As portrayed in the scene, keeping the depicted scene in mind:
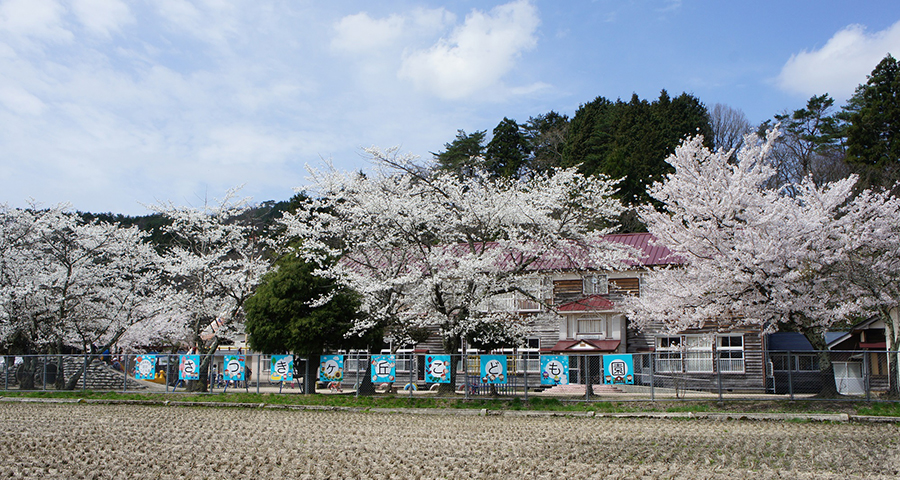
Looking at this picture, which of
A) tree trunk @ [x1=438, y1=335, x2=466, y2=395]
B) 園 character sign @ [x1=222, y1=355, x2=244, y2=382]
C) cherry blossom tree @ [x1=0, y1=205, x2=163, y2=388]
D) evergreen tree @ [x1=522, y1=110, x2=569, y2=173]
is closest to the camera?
tree trunk @ [x1=438, y1=335, x2=466, y2=395]

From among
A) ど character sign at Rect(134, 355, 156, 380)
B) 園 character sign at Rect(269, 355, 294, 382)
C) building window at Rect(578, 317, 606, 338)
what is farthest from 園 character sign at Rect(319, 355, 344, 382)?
building window at Rect(578, 317, 606, 338)

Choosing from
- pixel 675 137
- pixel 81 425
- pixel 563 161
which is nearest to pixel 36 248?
pixel 81 425

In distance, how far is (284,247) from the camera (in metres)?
27.6

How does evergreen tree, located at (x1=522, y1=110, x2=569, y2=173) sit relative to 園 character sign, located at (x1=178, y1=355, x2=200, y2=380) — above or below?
above

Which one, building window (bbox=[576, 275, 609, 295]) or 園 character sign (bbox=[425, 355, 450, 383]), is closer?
園 character sign (bbox=[425, 355, 450, 383])

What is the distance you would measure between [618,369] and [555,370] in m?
1.71

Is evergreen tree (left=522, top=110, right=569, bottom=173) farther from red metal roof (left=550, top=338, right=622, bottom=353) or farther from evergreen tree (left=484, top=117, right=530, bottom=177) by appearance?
red metal roof (left=550, top=338, right=622, bottom=353)

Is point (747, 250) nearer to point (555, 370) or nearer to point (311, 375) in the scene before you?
point (555, 370)

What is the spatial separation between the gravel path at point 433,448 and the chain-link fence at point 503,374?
345cm

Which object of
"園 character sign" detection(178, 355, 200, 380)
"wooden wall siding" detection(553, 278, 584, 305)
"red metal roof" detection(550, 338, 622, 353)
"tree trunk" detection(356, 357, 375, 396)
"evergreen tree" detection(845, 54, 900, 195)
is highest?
"evergreen tree" detection(845, 54, 900, 195)

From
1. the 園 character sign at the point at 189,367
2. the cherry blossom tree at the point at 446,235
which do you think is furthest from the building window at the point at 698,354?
the 園 character sign at the point at 189,367

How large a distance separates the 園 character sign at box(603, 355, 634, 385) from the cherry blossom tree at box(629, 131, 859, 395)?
378 centimetres

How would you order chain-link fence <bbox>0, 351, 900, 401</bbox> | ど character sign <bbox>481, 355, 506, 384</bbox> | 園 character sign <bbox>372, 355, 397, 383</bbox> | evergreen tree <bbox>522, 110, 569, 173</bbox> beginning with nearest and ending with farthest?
chain-link fence <bbox>0, 351, 900, 401</bbox>, ど character sign <bbox>481, 355, 506, 384</bbox>, 園 character sign <bbox>372, 355, 397, 383</bbox>, evergreen tree <bbox>522, 110, 569, 173</bbox>

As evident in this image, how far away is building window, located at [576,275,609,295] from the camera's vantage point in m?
32.6
